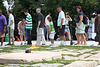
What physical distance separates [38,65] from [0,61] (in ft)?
3.41

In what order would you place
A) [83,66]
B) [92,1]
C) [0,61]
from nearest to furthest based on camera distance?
[83,66], [0,61], [92,1]

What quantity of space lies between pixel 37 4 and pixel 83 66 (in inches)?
1046

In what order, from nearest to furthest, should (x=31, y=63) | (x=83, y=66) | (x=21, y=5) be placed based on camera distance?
(x=83, y=66), (x=31, y=63), (x=21, y=5)

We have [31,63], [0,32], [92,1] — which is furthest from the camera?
[92,1]

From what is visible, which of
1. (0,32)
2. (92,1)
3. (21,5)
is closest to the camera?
(0,32)

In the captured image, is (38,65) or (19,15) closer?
(38,65)

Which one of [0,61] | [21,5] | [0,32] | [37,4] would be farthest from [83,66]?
[21,5]

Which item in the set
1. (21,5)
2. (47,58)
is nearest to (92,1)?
(21,5)

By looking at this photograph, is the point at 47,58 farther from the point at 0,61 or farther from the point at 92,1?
the point at 92,1

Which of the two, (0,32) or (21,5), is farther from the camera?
(21,5)

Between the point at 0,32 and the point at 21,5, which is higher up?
the point at 21,5

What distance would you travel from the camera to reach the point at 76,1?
29.3 meters

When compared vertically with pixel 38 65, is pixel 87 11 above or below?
above

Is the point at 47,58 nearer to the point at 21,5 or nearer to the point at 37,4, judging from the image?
the point at 37,4
